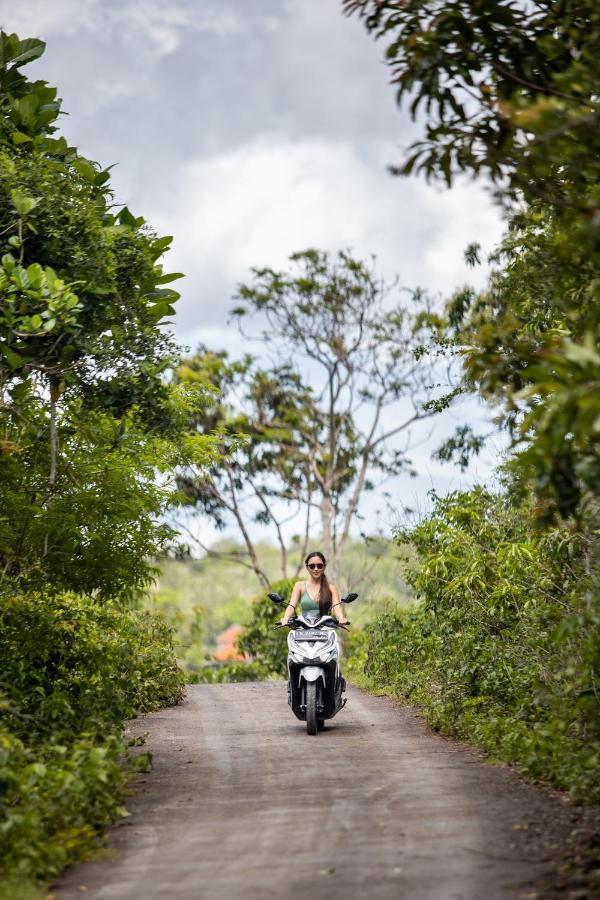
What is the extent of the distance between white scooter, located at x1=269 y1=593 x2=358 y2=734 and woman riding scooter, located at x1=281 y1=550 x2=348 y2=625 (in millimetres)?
290

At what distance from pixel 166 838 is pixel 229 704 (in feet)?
30.4

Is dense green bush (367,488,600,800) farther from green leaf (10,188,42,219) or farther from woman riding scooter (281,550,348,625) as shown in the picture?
green leaf (10,188,42,219)

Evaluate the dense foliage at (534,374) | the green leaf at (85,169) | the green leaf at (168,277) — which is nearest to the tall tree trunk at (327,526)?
the dense foliage at (534,374)

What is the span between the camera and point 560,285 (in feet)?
22.3

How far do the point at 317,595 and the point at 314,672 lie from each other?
3.66 feet

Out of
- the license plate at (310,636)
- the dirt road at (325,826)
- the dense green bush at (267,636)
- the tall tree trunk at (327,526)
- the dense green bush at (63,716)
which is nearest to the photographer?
the dirt road at (325,826)

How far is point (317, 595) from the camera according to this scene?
11930mm

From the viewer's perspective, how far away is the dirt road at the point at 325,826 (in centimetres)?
536

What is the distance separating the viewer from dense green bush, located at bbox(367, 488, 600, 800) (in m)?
8.06

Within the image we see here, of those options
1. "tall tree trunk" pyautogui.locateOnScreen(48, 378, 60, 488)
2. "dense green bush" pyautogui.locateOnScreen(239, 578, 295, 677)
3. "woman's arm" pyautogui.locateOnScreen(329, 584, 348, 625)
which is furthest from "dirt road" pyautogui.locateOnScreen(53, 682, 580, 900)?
"dense green bush" pyautogui.locateOnScreen(239, 578, 295, 677)

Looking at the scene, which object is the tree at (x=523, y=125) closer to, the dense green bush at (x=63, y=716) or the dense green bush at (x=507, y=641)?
the dense green bush at (x=507, y=641)

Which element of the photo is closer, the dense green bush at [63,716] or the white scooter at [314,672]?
the dense green bush at [63,716]

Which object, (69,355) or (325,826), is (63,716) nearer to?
(69,355)

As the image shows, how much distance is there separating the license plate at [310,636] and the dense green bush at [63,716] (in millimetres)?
1971
